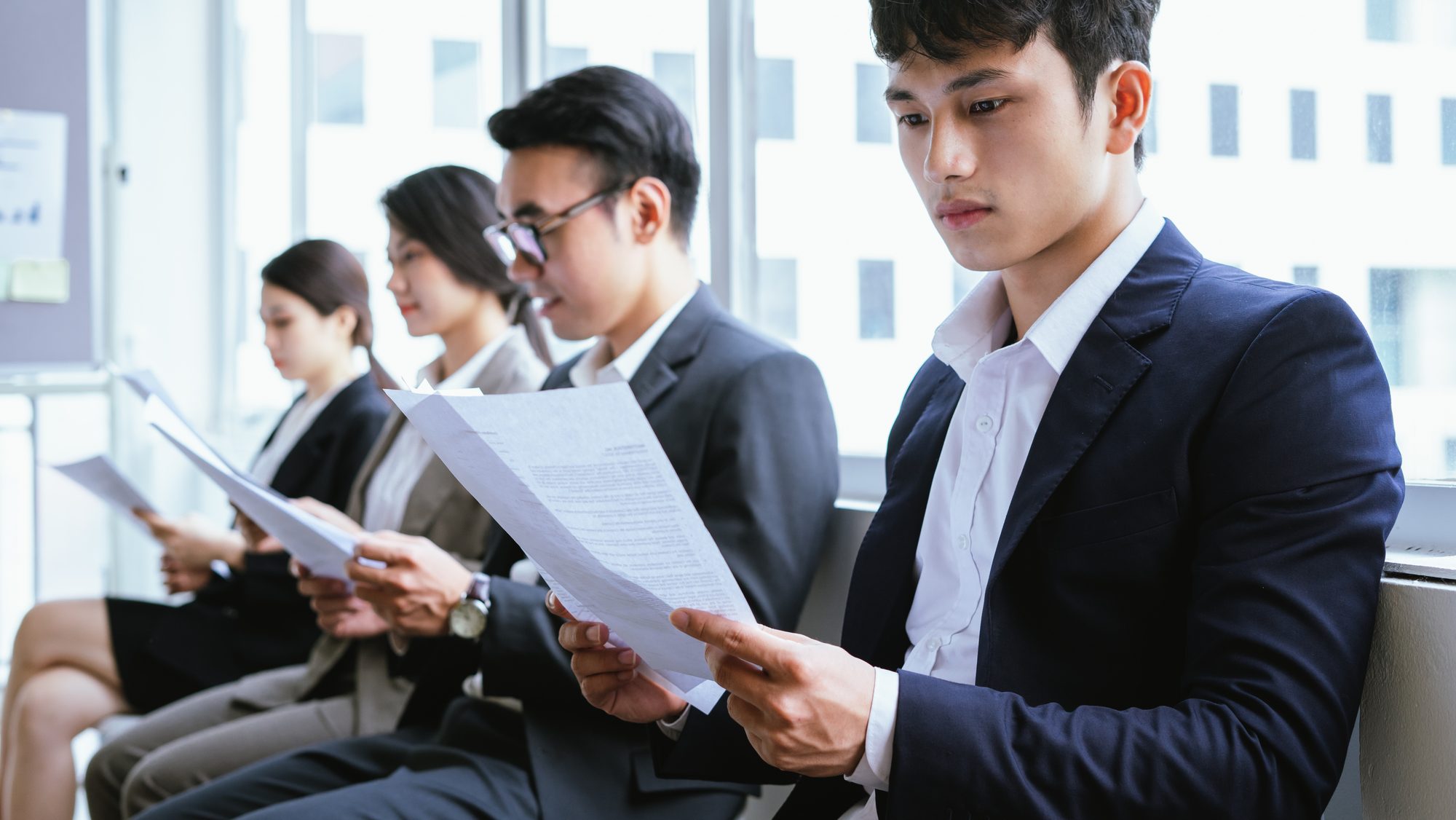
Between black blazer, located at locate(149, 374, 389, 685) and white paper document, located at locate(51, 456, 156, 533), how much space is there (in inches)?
9.7

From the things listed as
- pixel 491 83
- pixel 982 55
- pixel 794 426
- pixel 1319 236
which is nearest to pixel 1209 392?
pixel 982 55

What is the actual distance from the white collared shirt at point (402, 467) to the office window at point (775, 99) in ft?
2.01

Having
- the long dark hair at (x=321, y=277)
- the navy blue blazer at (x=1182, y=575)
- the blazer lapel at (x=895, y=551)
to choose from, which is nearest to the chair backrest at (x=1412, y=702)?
the navy blue blazer at (x=1182, y=575)

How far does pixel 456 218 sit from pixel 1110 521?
5.66 ft

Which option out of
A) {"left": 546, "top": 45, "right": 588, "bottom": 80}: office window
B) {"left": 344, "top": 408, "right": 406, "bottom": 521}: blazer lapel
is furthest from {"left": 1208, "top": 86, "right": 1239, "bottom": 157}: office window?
{"left": 546, "top": 45, "right": 588, "bottom": 80}: office window

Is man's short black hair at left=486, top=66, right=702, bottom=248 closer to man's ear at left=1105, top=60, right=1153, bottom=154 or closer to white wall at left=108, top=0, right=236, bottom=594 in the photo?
man's ear at left=1105, top=60, right=1153, bottom=154

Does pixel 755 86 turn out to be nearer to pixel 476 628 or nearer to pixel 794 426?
pixel 794 426

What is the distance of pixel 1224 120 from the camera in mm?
1502

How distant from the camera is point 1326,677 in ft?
2.86

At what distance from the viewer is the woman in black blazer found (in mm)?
2486

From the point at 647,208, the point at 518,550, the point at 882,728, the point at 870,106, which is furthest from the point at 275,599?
the point at 882,728

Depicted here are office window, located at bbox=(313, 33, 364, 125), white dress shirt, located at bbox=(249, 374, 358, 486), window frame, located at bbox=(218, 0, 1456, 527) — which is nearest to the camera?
window frame, located at bbox=(218, 0, 1456, 527)

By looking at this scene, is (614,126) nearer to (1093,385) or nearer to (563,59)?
(1093,385)

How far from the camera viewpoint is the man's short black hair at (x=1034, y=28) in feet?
3.40
